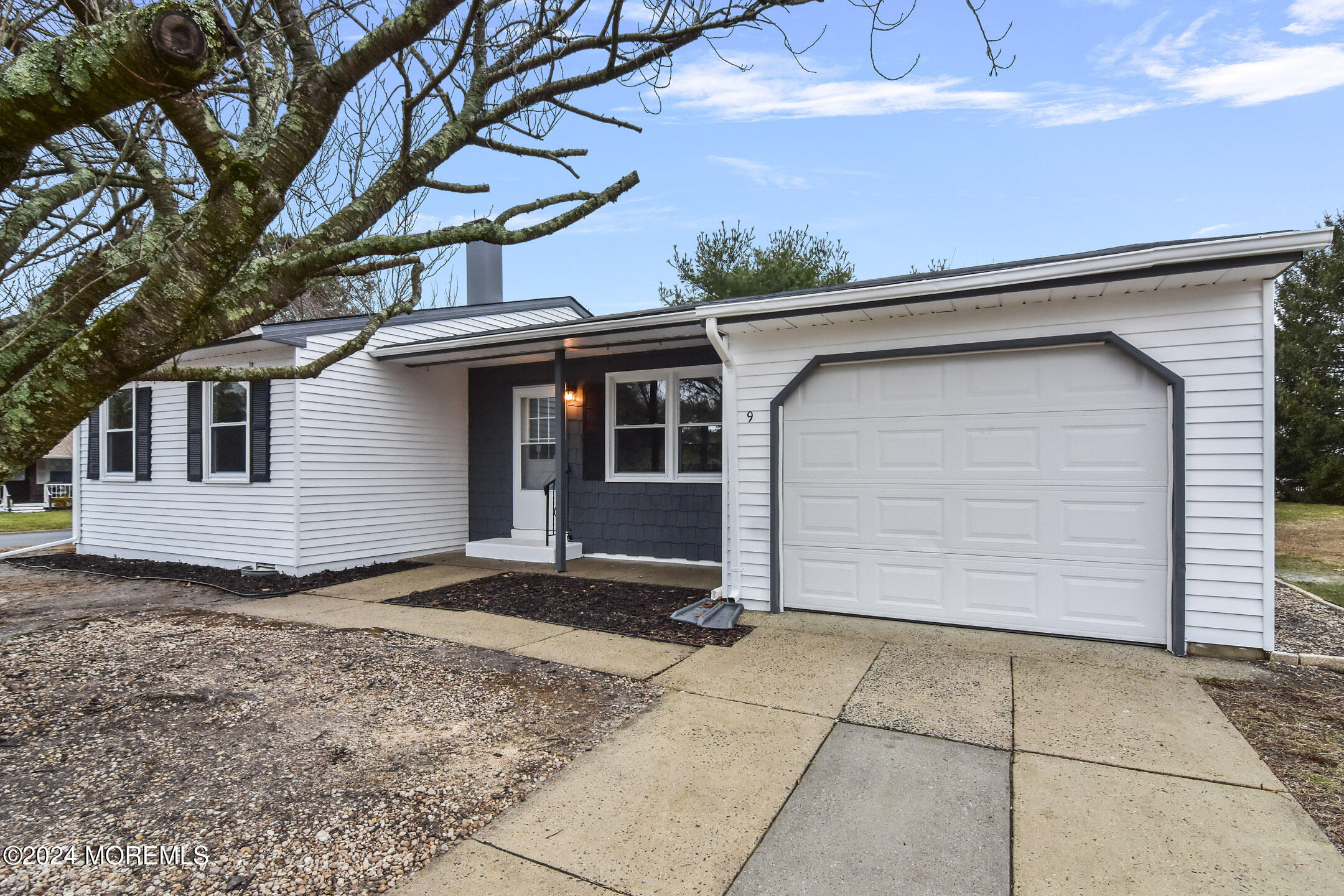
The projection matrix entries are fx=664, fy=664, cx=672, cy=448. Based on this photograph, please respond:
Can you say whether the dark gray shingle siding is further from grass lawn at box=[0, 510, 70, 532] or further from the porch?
grass lawn at box=[0, 510, 70, 532]

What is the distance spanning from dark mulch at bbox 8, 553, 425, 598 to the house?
0.20 metres

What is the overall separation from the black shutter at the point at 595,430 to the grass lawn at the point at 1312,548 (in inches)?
278

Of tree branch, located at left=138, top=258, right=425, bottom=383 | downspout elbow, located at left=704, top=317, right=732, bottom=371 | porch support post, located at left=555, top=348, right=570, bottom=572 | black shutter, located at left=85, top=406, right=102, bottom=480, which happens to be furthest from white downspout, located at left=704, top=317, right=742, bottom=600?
black shutter, located at left=85, top=406, right=102, bottom=480

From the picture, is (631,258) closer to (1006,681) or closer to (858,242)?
(858,242)

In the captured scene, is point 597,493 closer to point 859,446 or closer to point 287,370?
point 859,446

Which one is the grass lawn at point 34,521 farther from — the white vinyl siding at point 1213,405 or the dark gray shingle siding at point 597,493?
the white vinyl siding at point 1213,405

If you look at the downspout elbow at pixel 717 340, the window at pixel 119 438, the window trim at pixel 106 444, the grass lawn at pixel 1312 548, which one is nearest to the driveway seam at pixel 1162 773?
the downspout elbow at pixel 717 340

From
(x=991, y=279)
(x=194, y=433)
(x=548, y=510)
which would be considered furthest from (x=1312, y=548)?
(x=194, y=433)

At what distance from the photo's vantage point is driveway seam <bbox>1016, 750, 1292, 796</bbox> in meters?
2.74

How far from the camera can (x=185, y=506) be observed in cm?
848

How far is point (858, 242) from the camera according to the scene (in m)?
17.6

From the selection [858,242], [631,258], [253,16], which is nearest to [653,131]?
[253,16]

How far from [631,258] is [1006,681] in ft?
45.2

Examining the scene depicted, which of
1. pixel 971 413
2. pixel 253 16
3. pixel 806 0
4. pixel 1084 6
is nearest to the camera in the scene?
pixel 253 16
